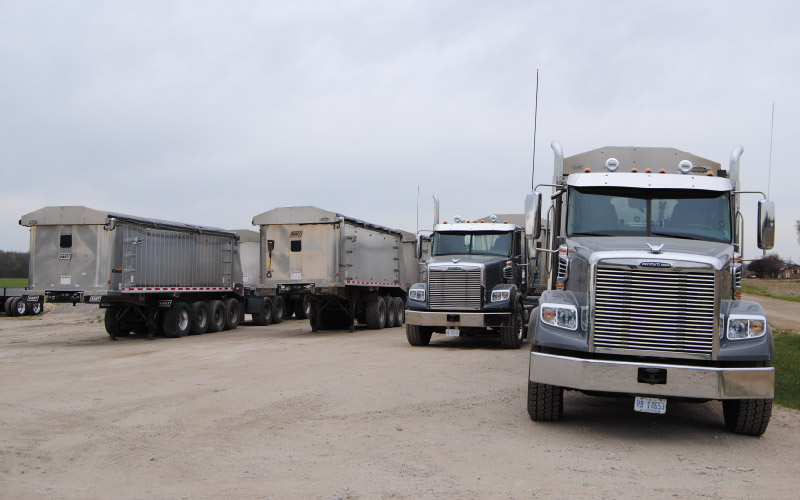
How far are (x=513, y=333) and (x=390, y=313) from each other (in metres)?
10.4

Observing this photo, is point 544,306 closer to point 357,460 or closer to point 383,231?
point 357,460

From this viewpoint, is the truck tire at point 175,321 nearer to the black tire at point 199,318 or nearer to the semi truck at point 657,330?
the black tire at point 199,318

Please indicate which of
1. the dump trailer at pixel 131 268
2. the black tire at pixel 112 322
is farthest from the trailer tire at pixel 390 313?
the black tire at pixel 112 322

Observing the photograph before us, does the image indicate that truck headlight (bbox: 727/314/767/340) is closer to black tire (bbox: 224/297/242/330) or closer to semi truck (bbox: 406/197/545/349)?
semi truck (bbox: 406/197/545/349)

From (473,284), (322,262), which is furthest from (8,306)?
(473,284)

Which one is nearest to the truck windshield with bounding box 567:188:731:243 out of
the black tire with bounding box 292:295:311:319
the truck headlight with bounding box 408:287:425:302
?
the truck headlight with bounding box 408:287:425:302

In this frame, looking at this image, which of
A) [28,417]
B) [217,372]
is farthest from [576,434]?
[217,372]

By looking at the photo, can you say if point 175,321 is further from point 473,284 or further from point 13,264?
point 13,264

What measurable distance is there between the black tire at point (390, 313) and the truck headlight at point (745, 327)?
1935 cm

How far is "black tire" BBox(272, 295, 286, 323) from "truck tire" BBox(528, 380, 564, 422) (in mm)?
21618

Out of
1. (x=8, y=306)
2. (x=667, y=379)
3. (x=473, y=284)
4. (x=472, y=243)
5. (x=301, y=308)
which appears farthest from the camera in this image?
(x=8, y=306)

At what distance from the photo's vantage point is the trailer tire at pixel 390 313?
2661 cm

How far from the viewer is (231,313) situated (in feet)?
82.7

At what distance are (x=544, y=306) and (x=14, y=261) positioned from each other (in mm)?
65701
